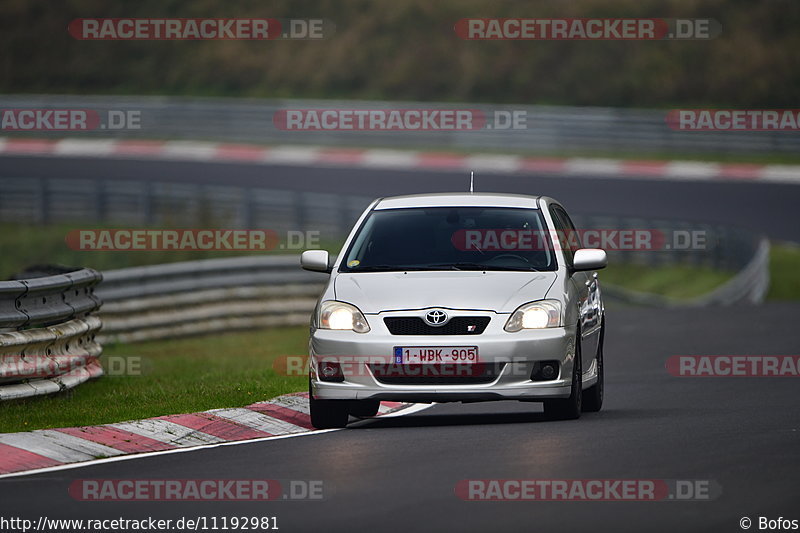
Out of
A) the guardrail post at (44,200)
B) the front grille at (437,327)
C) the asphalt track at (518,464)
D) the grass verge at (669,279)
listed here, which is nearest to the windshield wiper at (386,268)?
the front grille at (437,327)

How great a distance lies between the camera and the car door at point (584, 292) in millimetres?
12117

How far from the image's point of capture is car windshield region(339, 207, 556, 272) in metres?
11.9

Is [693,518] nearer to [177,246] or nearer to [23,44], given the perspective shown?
[177,246]

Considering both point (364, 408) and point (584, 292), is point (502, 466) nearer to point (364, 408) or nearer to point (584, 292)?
point (364, 408)

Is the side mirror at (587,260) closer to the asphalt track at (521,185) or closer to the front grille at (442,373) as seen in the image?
the front grille at (442,373)

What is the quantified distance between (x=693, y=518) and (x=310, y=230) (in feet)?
74.1

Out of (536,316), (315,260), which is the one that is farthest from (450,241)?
(536,316)

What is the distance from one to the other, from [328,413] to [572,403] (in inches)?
67.3

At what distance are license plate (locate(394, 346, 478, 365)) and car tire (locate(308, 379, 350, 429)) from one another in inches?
28.6

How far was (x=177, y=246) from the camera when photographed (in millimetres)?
28406

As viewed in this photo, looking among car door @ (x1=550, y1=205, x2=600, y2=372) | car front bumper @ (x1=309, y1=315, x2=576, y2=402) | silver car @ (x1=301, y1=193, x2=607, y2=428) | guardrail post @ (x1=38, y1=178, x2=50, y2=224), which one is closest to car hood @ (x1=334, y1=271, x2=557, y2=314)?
silver car @ (x1=301, y1=193, x2=607, y2=428)

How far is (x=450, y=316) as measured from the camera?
439 inches

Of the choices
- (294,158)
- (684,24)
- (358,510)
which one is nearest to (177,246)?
(294,158)

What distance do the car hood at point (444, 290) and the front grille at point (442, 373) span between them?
394mm
